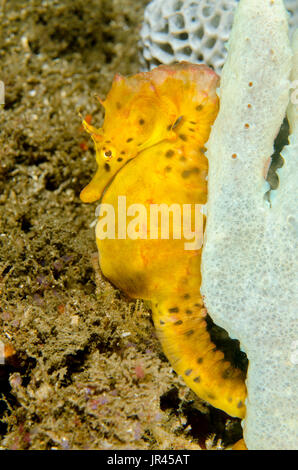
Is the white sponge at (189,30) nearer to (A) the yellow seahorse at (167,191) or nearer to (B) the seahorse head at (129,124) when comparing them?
(A) the yellow seahorse at (167,191)

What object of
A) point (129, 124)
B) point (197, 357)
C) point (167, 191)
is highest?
point (129, 124)

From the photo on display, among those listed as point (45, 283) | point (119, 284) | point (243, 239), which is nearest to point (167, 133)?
point (243, 239)

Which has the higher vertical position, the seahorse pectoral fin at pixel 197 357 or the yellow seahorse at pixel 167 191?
the yellow seahorse at pixel 167 191

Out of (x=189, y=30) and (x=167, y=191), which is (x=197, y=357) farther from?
(x=189, y=30)

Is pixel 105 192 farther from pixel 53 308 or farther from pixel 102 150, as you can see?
pixel 53 308

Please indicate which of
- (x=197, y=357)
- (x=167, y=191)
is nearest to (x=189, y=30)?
(x=167, y=191)

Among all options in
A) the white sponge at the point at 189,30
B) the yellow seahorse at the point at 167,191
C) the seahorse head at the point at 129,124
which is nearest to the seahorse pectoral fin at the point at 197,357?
the yellow seahorse at the point at 167,191
